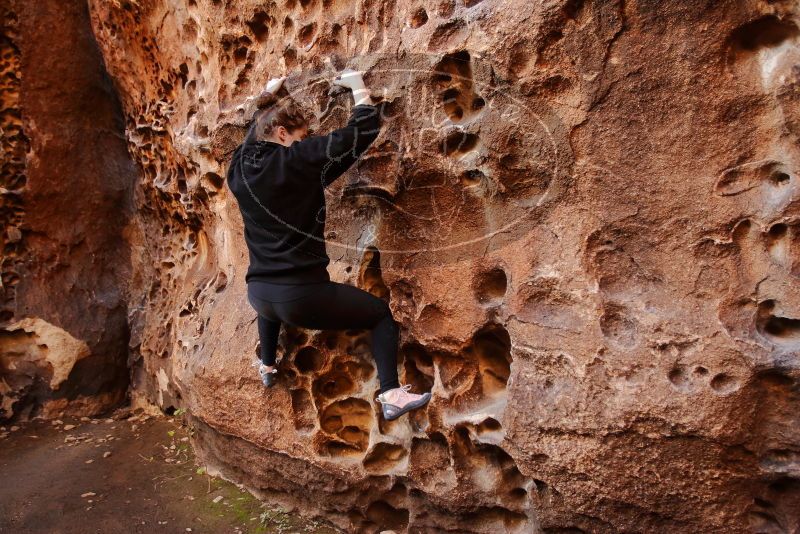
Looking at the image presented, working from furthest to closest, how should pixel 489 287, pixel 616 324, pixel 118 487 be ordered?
1. pixel 118 487
2. pixel 489 287
3. pixel 616 324

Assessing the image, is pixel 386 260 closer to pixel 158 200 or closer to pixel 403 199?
pixel 403 199

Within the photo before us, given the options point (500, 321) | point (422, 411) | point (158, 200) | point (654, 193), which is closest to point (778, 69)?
point (654, 193)

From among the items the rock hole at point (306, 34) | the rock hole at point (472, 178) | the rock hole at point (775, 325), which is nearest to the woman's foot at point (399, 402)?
the rock hole at point (472, 178)

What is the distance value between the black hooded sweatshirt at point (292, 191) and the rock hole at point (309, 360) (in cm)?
52

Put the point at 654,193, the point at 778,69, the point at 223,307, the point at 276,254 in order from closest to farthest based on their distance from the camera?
the point at 778,69 < the point at 654,193 < the point at 276,254 < the point at 223,307

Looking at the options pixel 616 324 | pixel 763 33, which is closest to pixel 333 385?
pixel 616 324

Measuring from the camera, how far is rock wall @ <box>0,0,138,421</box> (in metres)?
4.46

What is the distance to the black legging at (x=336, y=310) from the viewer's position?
2545 millimetres

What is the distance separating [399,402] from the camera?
2553 millimetres

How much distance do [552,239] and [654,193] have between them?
38 cm

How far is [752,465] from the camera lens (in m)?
2.21

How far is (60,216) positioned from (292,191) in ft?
9.67

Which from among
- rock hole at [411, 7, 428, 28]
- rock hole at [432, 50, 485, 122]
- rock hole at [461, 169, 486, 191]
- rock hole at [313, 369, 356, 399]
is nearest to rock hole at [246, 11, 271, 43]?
rock hole at [411, 7, 428, 28]

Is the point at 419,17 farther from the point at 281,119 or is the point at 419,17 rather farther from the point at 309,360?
the point at 309,360
